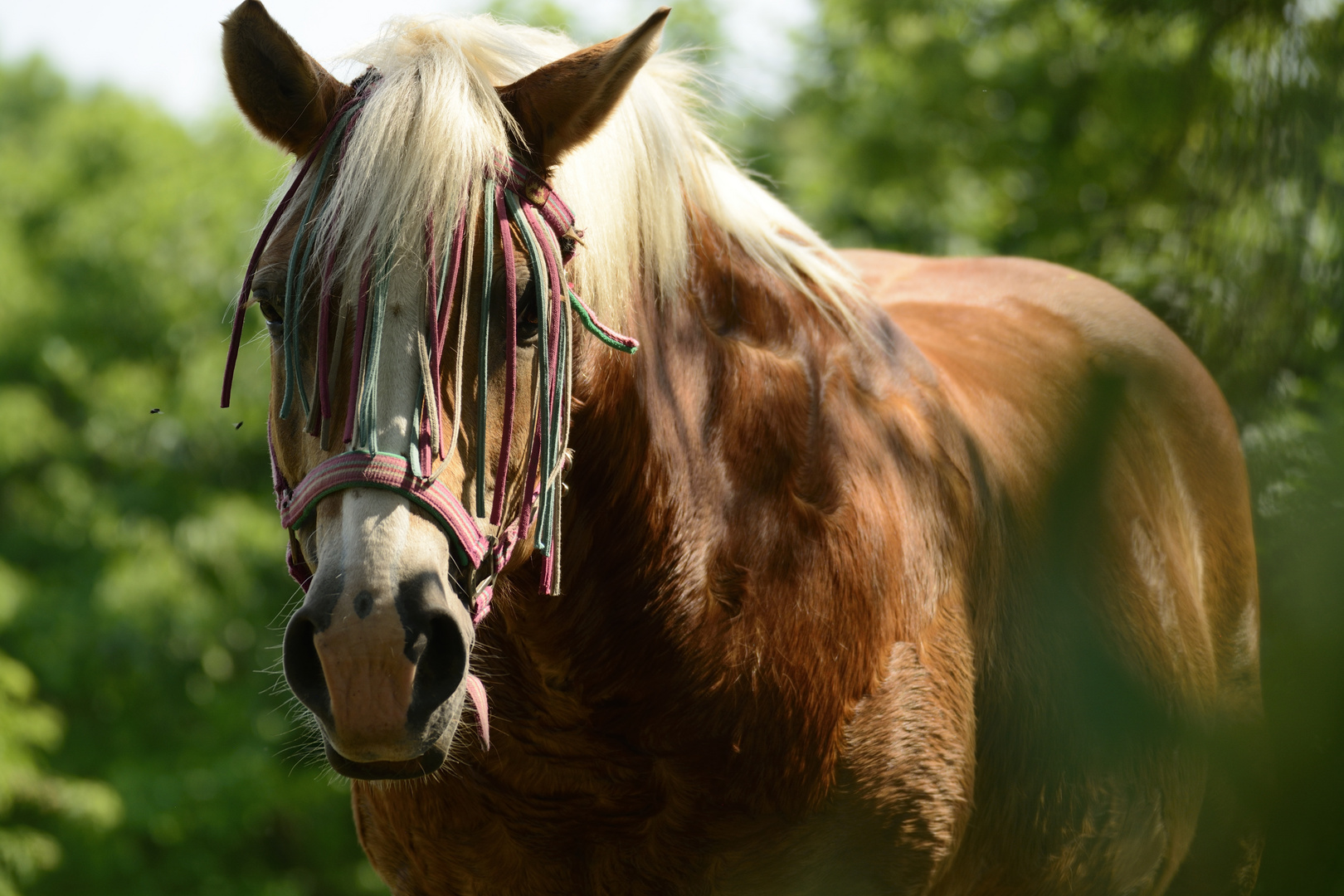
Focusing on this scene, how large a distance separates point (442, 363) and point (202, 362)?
12.8 meters

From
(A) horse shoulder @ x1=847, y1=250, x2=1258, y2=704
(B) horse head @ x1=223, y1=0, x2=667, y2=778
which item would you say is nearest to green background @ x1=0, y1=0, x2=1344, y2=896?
(A) horse shoulder @ x1=847, y1=250, x2=1258, y2=704

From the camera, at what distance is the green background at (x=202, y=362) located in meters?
9.43

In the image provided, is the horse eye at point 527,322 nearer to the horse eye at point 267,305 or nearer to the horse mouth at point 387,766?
the horse eye at point 267,305

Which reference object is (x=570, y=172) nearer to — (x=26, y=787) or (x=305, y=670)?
(x=305, y=670)

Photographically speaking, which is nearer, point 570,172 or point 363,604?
point 363,604

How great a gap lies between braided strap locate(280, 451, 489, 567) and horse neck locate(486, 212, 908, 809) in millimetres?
367

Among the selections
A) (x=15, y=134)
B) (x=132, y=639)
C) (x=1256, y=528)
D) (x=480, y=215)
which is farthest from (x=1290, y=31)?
(x=15, y=134)

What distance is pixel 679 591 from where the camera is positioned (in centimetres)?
204

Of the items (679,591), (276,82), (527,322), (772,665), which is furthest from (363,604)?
(276,82)

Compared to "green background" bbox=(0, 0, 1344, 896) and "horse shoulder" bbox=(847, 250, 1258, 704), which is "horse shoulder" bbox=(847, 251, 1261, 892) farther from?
"green background" bbox=(0, 0, 1344, 896)

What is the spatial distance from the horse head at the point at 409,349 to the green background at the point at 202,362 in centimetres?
67

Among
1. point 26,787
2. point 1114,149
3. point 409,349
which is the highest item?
point 1114,149

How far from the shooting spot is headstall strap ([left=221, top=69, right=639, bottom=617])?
5.38ft

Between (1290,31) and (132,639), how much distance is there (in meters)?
13.1
